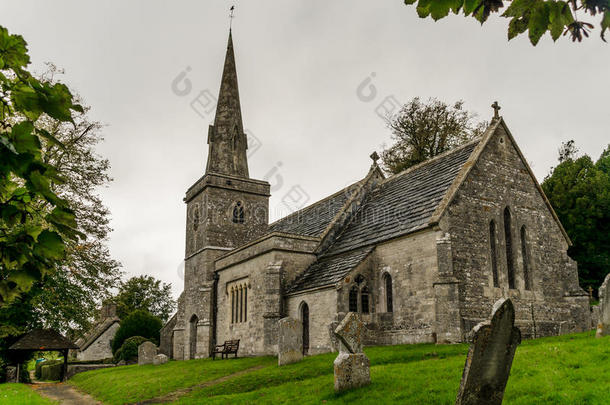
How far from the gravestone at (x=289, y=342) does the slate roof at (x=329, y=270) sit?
2.90 m

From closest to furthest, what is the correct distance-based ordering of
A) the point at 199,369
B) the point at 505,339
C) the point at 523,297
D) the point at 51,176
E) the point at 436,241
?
the point at 51,176
the point at 505,339
the point at 436,241
the point at 523,297
the point at 199,369

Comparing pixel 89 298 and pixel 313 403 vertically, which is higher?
pixel 89 298

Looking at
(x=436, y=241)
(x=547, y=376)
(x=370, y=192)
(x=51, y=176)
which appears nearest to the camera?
(x=51, y=176)

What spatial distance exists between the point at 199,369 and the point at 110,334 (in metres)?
31.6

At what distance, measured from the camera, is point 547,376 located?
8852 mm

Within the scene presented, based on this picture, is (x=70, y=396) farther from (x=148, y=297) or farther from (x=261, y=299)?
(x=148, y=297)

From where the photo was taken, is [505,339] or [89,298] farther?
[89,298]

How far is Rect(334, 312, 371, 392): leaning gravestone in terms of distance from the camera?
35.4 feet

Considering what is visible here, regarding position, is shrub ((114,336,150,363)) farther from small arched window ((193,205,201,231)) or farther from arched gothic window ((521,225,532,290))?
arched gothic window ((521,225,532,290))

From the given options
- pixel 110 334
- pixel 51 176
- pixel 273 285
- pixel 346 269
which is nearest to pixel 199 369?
pixel 273 285

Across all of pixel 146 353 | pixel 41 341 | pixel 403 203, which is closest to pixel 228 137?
pixel 146 353

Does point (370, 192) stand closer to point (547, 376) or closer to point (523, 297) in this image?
point (523, 297)

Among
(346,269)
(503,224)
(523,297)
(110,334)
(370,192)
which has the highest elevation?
(370,192)

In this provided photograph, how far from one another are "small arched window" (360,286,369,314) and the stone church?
0.04 meters
